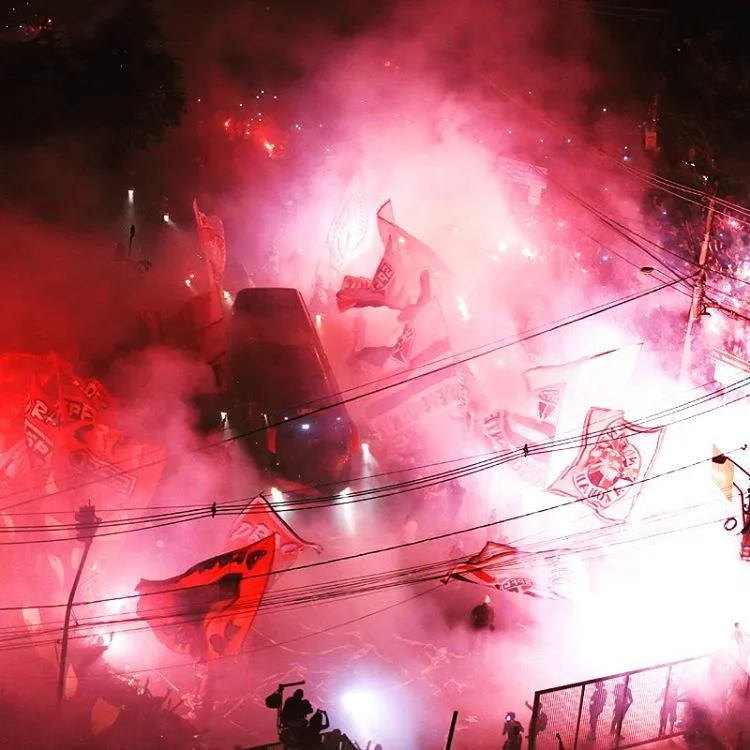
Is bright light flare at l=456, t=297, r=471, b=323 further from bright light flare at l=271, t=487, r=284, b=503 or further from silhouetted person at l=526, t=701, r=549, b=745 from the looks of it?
silhouetted person at l=526, t=701, r=549, b=745

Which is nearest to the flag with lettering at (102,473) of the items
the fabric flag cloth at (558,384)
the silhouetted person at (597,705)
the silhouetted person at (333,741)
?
the silhouetted person at (333,741)

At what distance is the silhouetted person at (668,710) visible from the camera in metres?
8.95

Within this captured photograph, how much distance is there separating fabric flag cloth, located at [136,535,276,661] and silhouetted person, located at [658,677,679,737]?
19.0 ft

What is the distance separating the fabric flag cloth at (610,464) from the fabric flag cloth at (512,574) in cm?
124

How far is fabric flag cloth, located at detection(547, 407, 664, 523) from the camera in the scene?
10.6m

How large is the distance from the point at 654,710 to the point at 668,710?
0.18 meters

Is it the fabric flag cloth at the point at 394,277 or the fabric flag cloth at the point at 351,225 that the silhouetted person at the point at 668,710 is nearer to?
the fabric flag cloth at the point at 394,277

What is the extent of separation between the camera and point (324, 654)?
1379cm

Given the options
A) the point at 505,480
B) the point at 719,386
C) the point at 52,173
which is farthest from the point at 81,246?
the point at 719,386

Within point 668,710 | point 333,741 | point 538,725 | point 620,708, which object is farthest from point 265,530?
point 668,710

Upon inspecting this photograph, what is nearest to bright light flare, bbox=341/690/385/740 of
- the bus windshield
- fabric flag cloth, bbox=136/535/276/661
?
Result: fabric flag cloth, bbox=136/535/276/661

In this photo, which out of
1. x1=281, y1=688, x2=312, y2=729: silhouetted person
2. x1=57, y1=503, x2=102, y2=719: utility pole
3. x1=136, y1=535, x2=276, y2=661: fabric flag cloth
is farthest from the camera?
x1=57, y1=503, x2=102, y2=719: utility pole

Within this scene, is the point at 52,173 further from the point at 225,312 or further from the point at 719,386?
the point at 719,386

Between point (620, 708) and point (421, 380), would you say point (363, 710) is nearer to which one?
point (620, 708)
